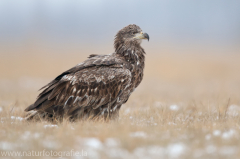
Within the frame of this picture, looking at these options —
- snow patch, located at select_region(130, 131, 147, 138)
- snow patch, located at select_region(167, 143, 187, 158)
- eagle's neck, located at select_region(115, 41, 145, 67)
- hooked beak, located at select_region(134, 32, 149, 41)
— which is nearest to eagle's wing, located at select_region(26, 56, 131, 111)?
eagle's neck, located at select_region(115, 41, 145, 67)

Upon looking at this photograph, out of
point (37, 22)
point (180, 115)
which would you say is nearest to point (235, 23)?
point (37, 22)

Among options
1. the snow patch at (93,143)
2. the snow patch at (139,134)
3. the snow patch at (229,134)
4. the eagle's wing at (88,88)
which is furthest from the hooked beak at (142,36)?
the snow patch at (93,143)

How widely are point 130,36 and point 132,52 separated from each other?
0.50 m

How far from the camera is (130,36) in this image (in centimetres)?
904

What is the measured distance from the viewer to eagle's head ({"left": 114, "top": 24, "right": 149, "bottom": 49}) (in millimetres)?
8969

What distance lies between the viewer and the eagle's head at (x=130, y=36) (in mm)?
8969

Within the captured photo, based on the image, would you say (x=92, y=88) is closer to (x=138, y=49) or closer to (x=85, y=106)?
(x=85, y=106)

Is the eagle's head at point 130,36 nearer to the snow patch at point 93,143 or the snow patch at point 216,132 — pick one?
the snow patch at point 216,132

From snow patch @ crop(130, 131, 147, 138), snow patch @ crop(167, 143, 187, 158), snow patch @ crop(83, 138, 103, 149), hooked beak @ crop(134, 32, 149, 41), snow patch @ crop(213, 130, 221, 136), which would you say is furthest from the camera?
hooked beak @ crop(134, 32, 149, 41)

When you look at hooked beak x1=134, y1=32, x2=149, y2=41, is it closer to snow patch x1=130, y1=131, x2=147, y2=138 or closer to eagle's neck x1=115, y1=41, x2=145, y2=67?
eagle's neck x1=115, y1=41, x2=145, y2=67

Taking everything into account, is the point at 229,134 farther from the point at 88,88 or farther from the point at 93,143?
the point at 88,88

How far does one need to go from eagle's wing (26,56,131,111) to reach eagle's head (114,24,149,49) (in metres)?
1.13

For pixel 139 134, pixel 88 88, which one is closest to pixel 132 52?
pixel 88 88

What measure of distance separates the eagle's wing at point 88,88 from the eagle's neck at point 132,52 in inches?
27.1
